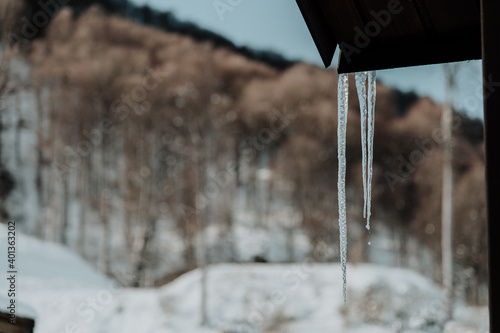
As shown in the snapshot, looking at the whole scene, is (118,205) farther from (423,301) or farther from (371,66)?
(371,66)

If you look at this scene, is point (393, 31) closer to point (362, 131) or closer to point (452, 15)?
point (452, 15)

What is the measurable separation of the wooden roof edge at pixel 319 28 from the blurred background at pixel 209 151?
10844 mm

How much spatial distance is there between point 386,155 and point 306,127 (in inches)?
101

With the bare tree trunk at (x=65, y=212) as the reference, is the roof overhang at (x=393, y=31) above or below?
Result: above

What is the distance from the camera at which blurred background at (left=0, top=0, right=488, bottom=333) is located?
1432cm

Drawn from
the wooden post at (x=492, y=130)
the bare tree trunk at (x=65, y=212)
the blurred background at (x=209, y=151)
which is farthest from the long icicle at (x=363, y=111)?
the bare tree trunk at (x=65, y=212)

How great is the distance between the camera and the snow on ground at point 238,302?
9.42 meters

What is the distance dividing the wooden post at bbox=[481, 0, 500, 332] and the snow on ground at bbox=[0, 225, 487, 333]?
869 cm

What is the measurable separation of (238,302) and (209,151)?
6.36 meters

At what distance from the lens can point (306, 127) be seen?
54.9ft

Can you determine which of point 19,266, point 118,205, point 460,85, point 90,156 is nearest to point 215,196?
point 118,205

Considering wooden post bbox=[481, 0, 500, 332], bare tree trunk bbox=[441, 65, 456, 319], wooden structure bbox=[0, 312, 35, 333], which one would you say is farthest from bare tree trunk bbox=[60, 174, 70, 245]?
wooden post bbox=[481, 0, 500, 332]

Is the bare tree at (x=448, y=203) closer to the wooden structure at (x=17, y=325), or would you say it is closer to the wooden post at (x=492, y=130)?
the wooden structure at (x=17, y=325)

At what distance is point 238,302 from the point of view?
10.9 metres
